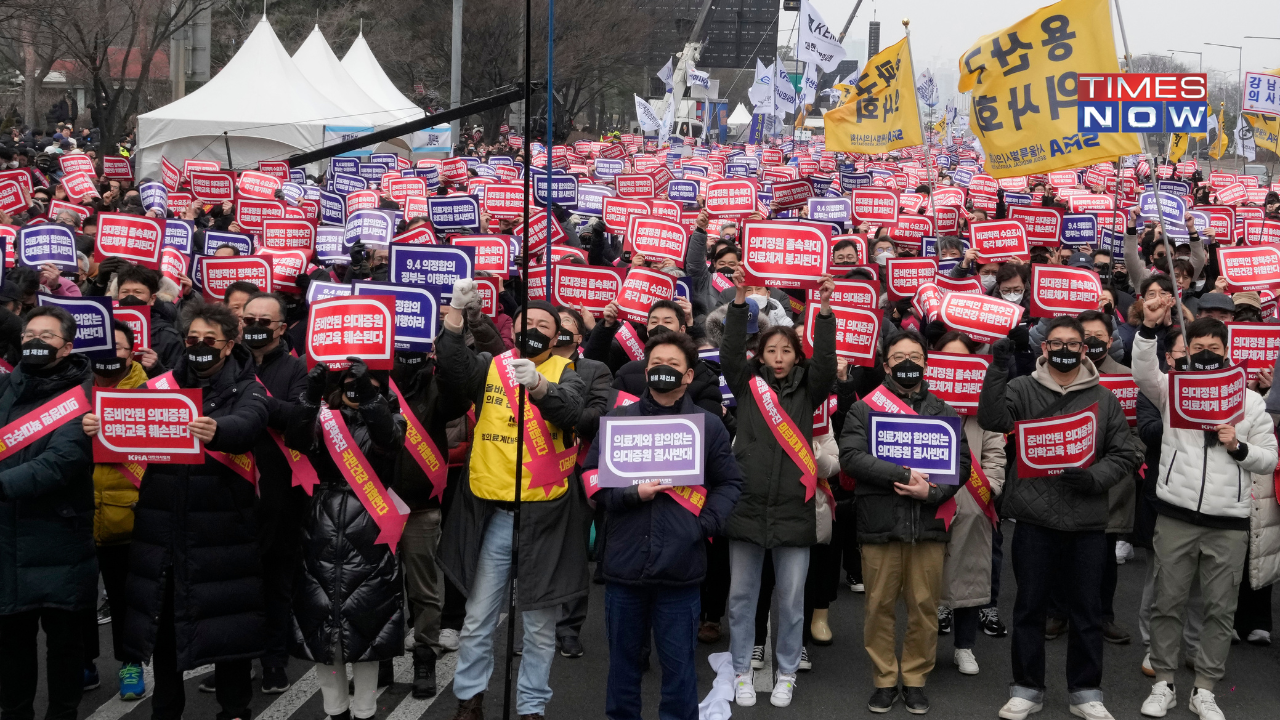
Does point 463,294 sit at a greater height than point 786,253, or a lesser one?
lesser

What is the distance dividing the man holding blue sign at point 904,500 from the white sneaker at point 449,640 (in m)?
2.12

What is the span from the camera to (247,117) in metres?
25.9

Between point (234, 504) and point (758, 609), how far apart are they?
2.73 metres

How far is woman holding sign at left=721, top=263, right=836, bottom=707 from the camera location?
6.14 m

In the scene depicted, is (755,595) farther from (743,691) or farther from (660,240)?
(660,240)

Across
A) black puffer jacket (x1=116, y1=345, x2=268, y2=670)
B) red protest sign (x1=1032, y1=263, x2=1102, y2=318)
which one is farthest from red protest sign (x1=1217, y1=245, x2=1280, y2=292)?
black puffer jacket (x1=116, y1=345, x2=268, y2=670)

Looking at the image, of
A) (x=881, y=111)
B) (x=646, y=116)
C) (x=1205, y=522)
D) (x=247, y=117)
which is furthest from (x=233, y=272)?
(x=646, y=116)

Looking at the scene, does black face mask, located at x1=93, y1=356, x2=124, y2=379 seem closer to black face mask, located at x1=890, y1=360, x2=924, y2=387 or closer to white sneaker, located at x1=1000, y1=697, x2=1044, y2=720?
black face mask, located at x1=890, y1=360, x2=924, y2=387

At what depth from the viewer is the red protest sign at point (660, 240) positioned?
34.3ft

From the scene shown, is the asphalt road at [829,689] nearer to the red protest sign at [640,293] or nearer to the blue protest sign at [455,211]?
the red protest sign at [640,293]

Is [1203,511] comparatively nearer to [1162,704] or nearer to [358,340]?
[1162,704]

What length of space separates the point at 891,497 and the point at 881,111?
8.02 m

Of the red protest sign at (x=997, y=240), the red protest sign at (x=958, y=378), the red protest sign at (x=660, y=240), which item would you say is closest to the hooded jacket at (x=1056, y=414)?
the red protest sign at (x=958, y=378)

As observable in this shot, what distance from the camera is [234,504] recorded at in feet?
17.7
